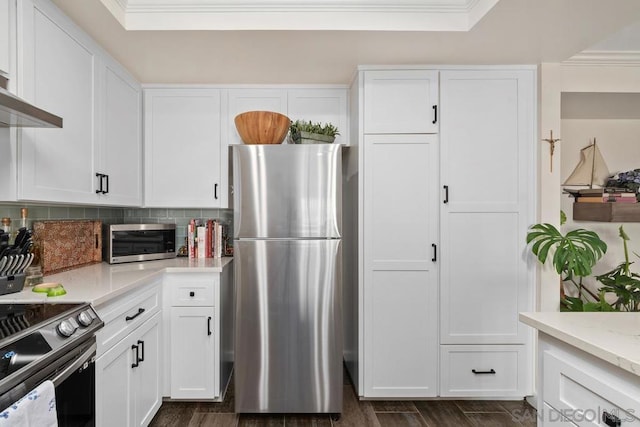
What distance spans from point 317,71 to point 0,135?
1.76 meters

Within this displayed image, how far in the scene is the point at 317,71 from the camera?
7.98 feet

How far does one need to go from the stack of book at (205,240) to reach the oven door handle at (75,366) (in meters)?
1.30

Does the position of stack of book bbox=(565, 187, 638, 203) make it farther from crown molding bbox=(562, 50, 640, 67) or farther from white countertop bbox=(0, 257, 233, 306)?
white countertop bbox=(0, 257, 233, 306)

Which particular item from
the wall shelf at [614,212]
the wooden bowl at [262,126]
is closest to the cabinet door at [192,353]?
the wooden bowl at [262,126]

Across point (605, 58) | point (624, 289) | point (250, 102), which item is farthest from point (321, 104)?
point (624, 289)

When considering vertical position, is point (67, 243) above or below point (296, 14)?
below

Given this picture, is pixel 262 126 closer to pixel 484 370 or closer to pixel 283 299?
pixel 283 299

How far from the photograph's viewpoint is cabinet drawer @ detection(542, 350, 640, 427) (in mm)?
884

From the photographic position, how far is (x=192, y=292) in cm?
224

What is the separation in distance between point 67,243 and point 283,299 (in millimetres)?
1417

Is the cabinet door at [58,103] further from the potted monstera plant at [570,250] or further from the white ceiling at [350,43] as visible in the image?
the potted monstera plant at [570,250]

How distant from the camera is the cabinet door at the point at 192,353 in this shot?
225 centimetres

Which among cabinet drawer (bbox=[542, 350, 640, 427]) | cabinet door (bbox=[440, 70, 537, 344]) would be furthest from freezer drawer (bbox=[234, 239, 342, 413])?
cabinet drawer (bbox=[542, 350, 640, 427])

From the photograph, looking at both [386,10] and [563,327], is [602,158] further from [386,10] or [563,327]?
[563,327]
